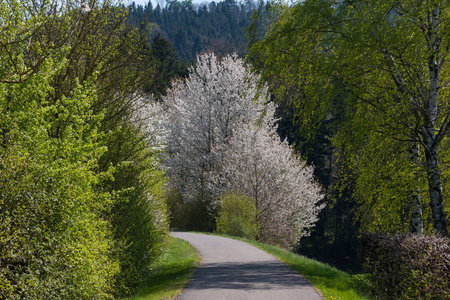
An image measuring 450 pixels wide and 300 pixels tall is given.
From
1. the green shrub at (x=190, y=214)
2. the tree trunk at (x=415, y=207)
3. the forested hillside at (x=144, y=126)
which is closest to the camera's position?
the forested hillside at (x=144, y=126)

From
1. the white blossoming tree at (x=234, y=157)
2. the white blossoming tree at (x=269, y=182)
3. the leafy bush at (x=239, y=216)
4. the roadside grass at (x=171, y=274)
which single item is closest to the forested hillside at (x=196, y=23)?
the white blossoming tree at (x=234, y=157)

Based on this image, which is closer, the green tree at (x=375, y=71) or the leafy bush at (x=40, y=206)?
the leafy bush at (x=40, y=206)

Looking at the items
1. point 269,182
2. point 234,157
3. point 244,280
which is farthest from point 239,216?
point 244,280

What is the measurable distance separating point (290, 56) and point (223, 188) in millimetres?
18296

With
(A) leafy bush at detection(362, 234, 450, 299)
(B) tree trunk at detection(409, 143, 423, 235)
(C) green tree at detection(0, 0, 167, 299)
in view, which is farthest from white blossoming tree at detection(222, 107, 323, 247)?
(C) green tree at detection(0, 0, 167, 299)

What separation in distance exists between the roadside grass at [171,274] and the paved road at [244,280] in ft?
0.89

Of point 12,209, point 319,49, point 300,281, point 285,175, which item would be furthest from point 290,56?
point 285,175

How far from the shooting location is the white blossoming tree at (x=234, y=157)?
2777 cm

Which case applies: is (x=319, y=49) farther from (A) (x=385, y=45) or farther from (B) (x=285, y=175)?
(B) (x=285, y=175)

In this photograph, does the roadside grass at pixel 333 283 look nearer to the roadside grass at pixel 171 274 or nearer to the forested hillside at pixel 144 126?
the forested hillside at pixel 144 126

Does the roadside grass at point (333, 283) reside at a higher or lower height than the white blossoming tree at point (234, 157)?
lower

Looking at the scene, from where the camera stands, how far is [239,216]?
2556 centimetres

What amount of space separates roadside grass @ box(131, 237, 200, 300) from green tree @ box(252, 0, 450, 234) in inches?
214

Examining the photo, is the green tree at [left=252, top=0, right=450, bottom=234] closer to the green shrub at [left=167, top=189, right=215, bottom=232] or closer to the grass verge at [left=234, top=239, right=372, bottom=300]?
the grass verge at [left=234, top=239, right=372, bottom=300]
